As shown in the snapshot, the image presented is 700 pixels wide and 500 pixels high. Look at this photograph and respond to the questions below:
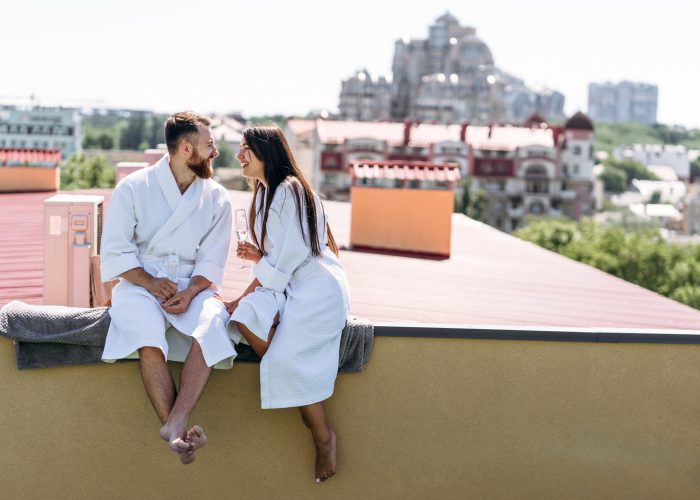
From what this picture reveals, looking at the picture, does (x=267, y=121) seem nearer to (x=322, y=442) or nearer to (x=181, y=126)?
(x=181, y=126)

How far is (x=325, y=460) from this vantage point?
12.6ft

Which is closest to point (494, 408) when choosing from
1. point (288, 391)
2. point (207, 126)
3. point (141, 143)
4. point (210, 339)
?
point (288, 391)

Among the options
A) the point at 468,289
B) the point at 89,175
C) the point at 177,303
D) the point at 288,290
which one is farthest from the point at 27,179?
the point at 89,175

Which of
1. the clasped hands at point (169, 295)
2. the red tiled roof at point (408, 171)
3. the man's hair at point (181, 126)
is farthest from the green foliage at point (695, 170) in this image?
the clasped hands at point (169, 295)

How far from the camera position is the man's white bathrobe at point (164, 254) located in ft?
11.5

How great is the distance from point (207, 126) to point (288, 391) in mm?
1147

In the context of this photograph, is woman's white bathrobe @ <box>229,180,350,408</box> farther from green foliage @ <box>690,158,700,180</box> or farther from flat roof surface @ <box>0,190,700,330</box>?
green foliage @ <box>690,158,700,180</box>

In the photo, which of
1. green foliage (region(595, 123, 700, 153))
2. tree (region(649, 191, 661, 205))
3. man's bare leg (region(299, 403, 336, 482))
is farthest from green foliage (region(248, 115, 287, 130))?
green foliage (region(595, 123, 700, 153))

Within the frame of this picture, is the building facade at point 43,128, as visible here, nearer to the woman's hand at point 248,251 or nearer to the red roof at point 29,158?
the red roof at point 29,158

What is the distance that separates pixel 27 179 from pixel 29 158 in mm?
336

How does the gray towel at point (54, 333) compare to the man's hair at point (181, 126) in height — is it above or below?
below

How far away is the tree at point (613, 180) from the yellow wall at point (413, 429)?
130m

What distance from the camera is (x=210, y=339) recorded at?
3506 millimetres

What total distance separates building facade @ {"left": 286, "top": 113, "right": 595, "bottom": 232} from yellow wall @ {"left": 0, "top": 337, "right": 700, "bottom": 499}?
198 ft
